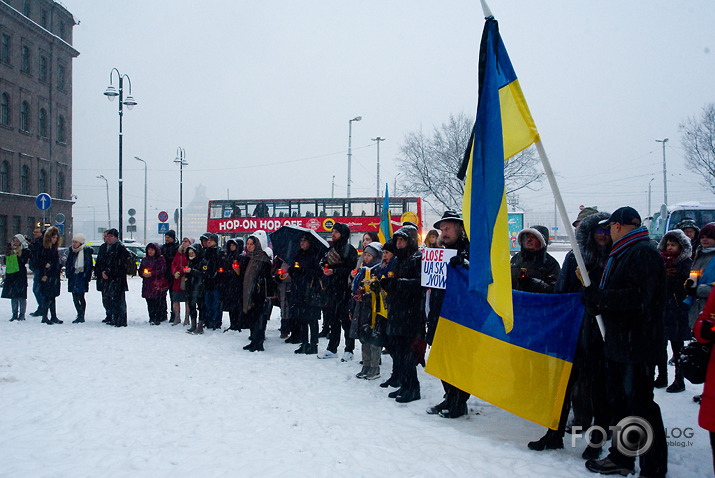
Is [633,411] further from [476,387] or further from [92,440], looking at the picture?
[92,440]

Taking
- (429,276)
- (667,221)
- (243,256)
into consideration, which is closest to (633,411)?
(429,276)

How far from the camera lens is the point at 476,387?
198 inches

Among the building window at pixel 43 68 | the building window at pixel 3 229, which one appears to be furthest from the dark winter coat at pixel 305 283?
the building window at pixel 43 68

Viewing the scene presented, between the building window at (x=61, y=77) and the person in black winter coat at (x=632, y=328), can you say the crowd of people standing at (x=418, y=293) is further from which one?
the building window at (x=61, y=77)

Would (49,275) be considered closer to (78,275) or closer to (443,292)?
(78,275)

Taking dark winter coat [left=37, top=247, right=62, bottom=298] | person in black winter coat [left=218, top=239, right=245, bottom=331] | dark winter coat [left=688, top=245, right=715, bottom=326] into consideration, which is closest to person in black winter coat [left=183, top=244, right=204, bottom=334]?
person in black winter coat [left=218, top=239, right=245, bottom=331]

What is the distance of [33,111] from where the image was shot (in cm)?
4297

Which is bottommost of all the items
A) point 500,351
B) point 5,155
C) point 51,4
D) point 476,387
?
point 476,387

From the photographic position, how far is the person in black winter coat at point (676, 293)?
20.1ft

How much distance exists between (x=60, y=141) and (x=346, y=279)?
4696 centimetres

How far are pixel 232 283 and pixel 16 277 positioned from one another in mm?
5030

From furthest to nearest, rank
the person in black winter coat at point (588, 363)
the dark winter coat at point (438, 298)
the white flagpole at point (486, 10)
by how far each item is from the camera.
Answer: the dark winter coat at point (438, 298), the person in black winter coat at point (588, 363), the white flagpole at point (486, 10)

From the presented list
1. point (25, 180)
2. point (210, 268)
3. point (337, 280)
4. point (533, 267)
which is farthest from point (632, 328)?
point (25, 180)

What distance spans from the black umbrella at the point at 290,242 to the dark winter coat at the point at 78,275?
4.65 metres
